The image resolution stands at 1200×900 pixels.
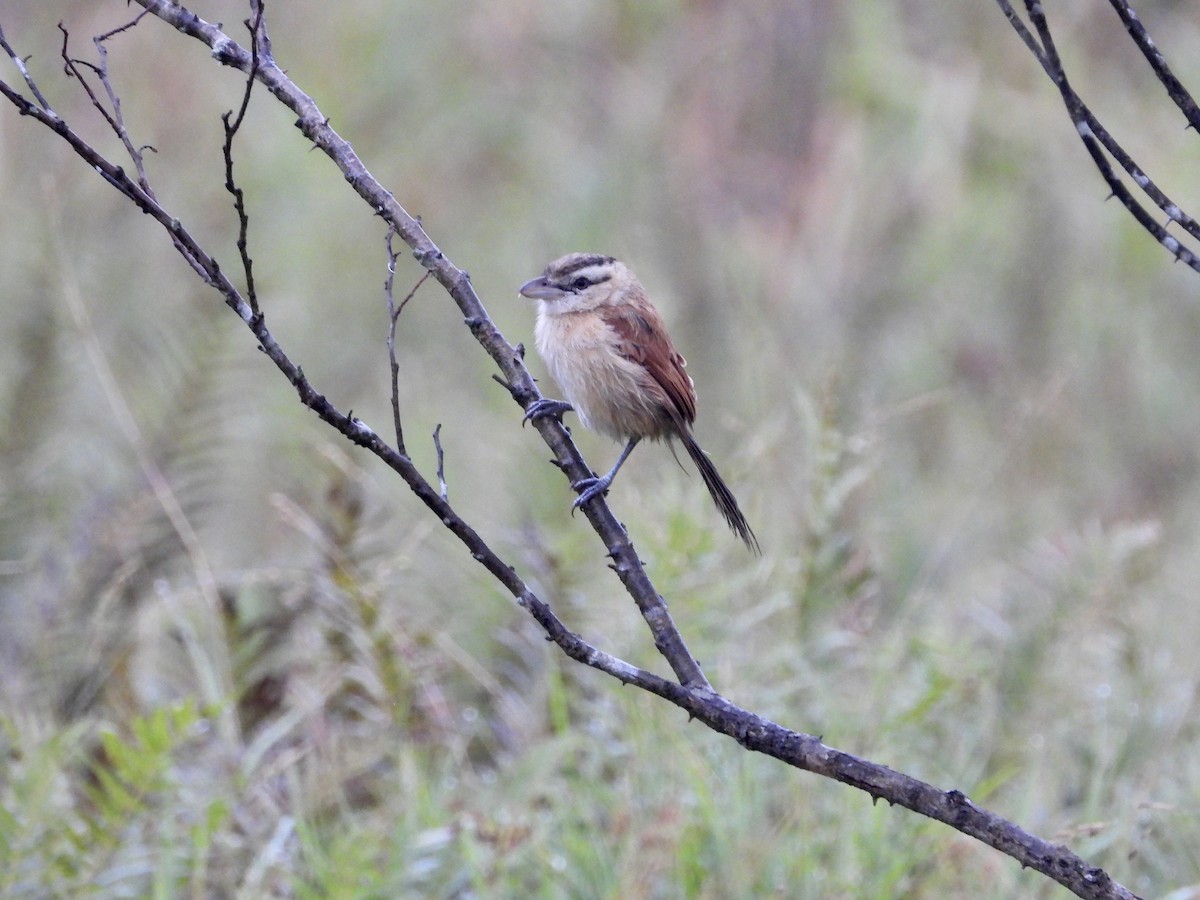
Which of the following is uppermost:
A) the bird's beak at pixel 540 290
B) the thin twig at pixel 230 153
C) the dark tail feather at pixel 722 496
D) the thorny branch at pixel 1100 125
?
the bird's beak at pixel 540 290

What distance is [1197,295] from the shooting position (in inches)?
321

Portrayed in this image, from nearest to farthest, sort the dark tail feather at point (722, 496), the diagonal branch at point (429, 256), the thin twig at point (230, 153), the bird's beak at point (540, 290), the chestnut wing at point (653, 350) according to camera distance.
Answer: the thin twig at point (230, 153)
the diagonal branch at point (429, 256)
the dark tail feather at point (722, 496)
the chestnut wing at point (653, 350)
the bird's beak at point (540, 290)

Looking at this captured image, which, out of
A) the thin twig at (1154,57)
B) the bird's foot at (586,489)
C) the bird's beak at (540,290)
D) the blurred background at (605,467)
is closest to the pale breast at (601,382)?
the bird's beak at (540,290)

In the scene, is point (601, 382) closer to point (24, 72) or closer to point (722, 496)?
point (722, 496)

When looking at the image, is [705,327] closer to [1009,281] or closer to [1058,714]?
[1009,281]

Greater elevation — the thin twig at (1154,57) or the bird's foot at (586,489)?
the thin twig at (1154,57)

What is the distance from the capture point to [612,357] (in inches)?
153

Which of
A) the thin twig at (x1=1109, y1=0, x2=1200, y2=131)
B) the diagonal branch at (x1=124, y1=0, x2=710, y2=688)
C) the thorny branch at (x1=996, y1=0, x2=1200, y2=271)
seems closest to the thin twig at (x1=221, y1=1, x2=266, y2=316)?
the diagonal branch at (x1=124, y1=0, x2=710, y2=688)

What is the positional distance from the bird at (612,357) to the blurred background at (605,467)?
0.53m

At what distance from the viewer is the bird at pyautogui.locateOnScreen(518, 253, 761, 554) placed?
385cm

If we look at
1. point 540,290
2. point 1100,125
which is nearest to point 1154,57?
point 1100,125

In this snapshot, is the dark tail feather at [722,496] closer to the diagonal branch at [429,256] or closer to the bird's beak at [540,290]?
the bird's beak at [540,290]

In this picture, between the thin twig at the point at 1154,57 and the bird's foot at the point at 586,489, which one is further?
the bird's foot at the point at 586,489

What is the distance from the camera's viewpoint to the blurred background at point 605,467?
3783 mm
